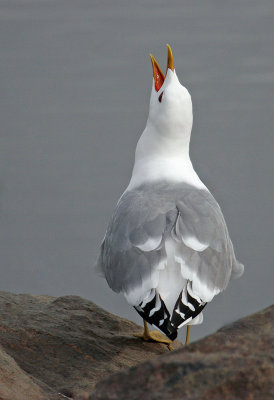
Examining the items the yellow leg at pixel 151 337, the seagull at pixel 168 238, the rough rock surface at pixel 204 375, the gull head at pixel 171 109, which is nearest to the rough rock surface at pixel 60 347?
the yellow leg at pixel 151 337

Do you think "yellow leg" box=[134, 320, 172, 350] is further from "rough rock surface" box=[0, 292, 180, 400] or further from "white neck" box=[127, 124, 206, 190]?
→ "white neck" box=[127, 124, 206, 190]

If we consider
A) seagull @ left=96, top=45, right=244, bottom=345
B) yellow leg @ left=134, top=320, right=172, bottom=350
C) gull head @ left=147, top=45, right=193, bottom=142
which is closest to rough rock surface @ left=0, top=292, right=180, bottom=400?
yellow leg @ left=134, top=320, right=172, bottom=350

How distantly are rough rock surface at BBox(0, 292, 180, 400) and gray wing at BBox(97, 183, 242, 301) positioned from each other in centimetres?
31

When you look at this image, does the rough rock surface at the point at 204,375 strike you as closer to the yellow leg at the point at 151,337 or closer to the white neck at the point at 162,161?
the yellow leg at the point at 151,337

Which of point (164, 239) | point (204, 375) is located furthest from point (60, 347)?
point (204, 375)

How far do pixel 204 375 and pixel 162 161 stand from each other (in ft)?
7.96

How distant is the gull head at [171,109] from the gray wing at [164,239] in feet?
1.72

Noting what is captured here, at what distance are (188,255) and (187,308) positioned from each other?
26 centimetres

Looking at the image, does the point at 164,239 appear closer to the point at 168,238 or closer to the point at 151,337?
the point at 168,238

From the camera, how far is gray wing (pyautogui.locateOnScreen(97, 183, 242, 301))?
123 inches

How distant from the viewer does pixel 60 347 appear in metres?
3.24

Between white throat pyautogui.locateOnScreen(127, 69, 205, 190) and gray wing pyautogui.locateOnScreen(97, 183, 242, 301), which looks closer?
gray wing pyautogui.locateOnScreen(97, 183, 242, 301)

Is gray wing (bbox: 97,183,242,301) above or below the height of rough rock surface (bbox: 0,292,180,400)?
above

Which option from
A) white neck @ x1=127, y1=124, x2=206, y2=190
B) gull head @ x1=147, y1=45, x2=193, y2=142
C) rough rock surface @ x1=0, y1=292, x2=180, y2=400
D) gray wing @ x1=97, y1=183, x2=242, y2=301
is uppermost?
gull head @ x1=147, y1=45, x2=193, y2=142
